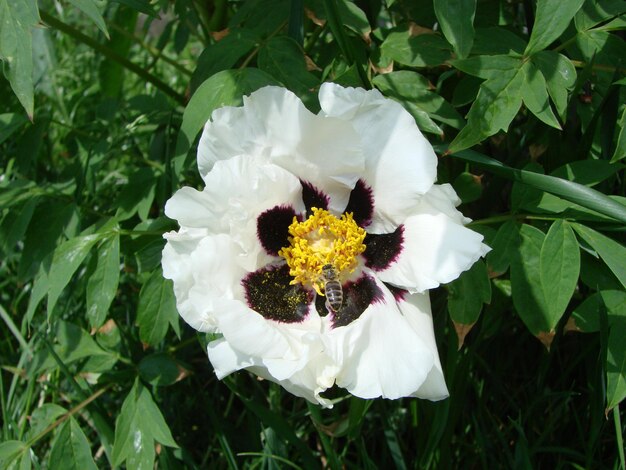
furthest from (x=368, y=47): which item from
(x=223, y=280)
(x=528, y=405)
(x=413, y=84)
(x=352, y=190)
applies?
(x=528, y=405)

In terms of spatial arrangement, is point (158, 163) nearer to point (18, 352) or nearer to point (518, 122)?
point (18, 352)

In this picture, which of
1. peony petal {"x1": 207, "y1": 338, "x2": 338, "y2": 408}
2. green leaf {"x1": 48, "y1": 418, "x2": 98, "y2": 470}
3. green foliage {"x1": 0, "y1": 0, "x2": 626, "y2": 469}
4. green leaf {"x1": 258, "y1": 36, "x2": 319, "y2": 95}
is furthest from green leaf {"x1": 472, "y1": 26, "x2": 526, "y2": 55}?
green leaf {"x1": 48, "y1": 418, "x2": 98, "y2": 470}

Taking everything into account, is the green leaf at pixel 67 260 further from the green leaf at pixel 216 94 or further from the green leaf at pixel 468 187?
the green leaf at pixel 468 187

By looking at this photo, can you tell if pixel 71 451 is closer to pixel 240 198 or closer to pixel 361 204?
pixel 240 198

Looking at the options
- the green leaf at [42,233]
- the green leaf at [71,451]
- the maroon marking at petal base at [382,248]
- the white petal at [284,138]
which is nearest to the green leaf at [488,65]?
the white petal at [284,138]

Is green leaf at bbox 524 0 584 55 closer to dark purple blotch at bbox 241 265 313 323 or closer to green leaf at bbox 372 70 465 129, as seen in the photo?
green leaf at bbox 372 70 465 129

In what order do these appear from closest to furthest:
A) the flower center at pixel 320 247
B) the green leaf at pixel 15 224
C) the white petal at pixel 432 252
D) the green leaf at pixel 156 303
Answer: the white petal at pixel 432 252 → the flower center at pixel 320 247 → the green leaf at pixel 156 303 → the green leaf at pixel 15 224
